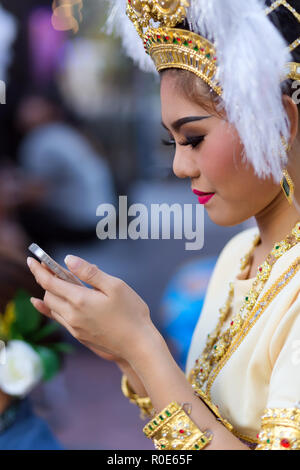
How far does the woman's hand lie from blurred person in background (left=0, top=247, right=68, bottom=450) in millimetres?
629

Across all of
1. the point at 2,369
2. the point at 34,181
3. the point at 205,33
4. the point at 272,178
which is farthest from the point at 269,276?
the point at 34,181

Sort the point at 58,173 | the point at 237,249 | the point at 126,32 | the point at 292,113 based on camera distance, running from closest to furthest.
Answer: the point at 292,113 → the point at 126,32 → the point at 237,249 → the point at 58,173

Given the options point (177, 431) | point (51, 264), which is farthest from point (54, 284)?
point (177, 431)

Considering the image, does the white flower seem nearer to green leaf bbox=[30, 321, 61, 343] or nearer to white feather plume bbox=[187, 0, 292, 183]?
green leaf bbox=[30, 321, 61, 343]

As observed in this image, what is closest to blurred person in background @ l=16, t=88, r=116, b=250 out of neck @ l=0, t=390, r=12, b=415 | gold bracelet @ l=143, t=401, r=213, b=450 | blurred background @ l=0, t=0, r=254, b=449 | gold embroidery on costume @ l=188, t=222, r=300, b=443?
blurred background @ l=0, t=0, r=254, b=449

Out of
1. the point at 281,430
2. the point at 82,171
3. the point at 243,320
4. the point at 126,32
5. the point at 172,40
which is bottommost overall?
the point at 281,430

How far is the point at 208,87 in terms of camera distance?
3.39 feet

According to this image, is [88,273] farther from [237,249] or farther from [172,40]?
[237,249]

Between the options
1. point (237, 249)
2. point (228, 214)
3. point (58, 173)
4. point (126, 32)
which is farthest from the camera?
point (58, 173)

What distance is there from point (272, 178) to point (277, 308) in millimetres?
234

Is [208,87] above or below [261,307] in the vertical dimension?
above

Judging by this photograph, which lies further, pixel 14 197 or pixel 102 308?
pixel 14 197

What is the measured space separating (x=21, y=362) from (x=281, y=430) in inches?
35.7

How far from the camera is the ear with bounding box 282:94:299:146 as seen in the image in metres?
0.99
